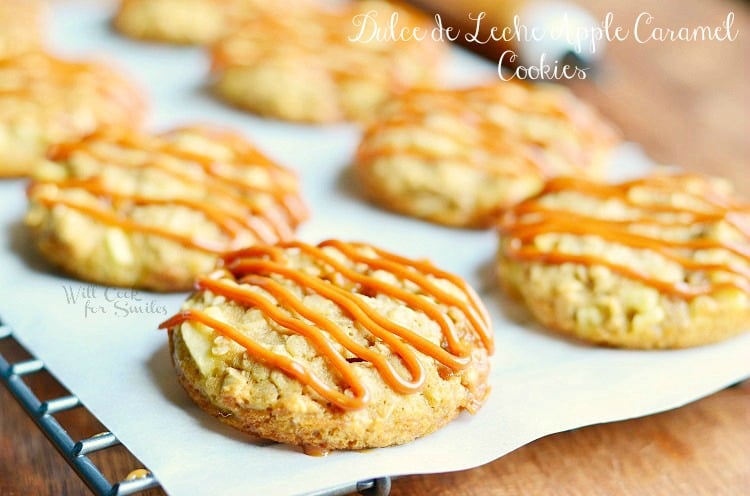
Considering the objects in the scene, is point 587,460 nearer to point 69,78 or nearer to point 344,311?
point 344,311

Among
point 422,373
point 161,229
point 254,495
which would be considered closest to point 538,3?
point 161,229

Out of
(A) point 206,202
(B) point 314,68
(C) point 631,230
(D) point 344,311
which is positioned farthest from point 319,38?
(D) point 344,311

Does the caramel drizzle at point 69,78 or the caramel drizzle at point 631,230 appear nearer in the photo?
the caramel drizzle at point 631,230

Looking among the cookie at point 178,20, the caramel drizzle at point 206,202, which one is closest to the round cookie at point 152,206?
the caramel drizzle at point 206,202

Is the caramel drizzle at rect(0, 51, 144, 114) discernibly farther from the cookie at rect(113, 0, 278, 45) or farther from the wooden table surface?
the wooden table surface

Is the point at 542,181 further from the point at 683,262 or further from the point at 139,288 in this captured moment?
the point at 139,288

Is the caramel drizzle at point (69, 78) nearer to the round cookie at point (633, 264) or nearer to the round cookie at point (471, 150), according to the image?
the round cookie at point (471, 150)

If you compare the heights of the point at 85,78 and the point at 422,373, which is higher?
the point at 85,78
